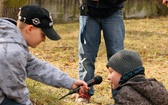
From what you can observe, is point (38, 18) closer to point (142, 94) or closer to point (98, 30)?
point (142, 94)

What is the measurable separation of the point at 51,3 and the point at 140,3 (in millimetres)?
3882

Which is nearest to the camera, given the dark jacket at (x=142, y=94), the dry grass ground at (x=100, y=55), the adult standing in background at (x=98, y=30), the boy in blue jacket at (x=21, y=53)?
the boy in blue jacket at (x=21, y=53)

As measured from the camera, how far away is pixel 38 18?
353 centimetres

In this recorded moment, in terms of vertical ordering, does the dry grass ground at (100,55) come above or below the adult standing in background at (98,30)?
below

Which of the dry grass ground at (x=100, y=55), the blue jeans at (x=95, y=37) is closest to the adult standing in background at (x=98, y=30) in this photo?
the blue jeans at (x=95, y=37)

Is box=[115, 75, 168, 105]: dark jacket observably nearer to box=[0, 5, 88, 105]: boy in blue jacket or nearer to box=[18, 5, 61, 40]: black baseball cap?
box=[0, 5, 88, 105]: boy in blue jacket

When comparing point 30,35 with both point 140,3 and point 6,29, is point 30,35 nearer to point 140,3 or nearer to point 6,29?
point 6,29

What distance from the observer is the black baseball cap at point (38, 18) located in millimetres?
3516

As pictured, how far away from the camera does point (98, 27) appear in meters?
5.27

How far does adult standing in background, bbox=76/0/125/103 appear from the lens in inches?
205

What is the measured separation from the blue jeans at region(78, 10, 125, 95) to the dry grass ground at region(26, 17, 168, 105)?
1.53ft

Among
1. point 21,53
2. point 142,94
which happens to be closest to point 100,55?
point 142,94

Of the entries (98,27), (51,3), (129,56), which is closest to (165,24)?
(51,3)

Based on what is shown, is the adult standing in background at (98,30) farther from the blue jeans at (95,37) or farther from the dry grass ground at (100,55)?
the dry grass ground at (100,55)
